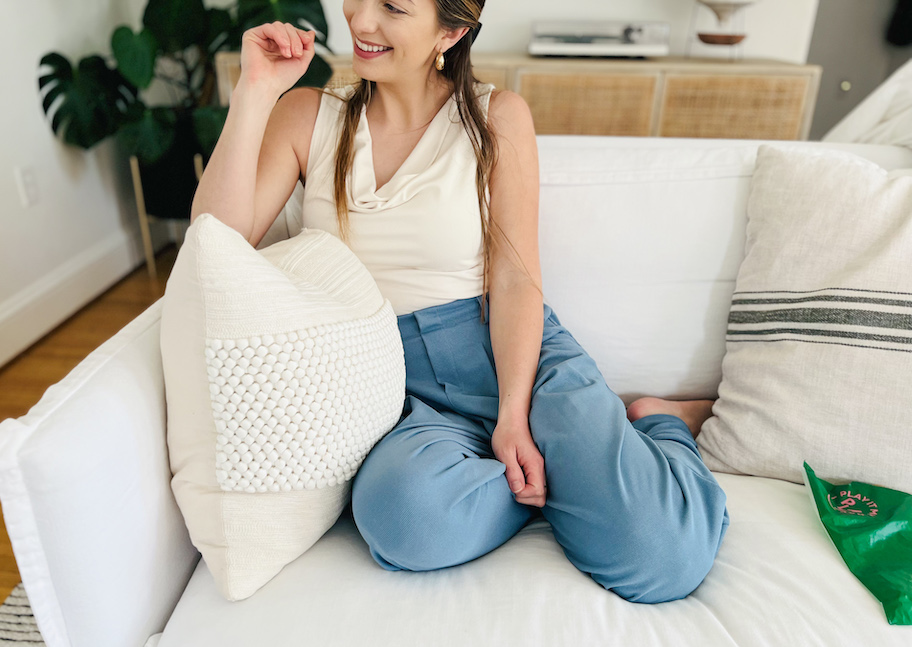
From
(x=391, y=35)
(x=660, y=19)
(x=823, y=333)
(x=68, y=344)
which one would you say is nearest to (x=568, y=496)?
(x=823, y=333)

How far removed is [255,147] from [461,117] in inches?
13.6

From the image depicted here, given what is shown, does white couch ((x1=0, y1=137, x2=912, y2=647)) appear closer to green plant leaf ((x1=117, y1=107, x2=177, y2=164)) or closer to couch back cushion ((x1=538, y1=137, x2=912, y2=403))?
couch back cushion ((x1=538, y1=137, x2=912, y2=403))

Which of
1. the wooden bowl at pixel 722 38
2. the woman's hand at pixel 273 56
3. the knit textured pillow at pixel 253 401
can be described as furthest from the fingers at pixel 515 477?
the wooden bowl at pixel 722 38

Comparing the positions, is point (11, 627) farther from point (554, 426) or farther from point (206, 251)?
point (554, 426)

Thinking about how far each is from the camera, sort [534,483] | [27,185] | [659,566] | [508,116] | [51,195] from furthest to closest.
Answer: [51,195] → [27,185] → [508,116] → [534,483] → [659,566]

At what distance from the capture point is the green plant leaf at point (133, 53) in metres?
2.27

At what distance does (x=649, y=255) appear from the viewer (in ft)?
4.00

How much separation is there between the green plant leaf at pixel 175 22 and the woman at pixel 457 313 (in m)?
1.54

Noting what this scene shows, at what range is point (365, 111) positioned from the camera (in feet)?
3.94

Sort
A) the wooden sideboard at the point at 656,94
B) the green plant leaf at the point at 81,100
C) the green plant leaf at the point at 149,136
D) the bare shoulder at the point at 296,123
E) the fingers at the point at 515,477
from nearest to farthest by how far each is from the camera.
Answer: the fingers at the point at 515,477 → the bare shoulder at the point at 296,123 → the green plant leaf at the point at 81,100 → the green plant leaf at the point at 149,136 → the wooden sideboard at the point at 656,94

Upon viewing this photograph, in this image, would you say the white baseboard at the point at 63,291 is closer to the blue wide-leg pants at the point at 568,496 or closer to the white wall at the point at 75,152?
the white wall at the point at 75,152

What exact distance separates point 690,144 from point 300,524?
3.26ft

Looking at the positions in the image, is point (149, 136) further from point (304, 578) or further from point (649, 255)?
point (304, 578)

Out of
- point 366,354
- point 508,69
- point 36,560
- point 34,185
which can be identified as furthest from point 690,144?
point 34,185
